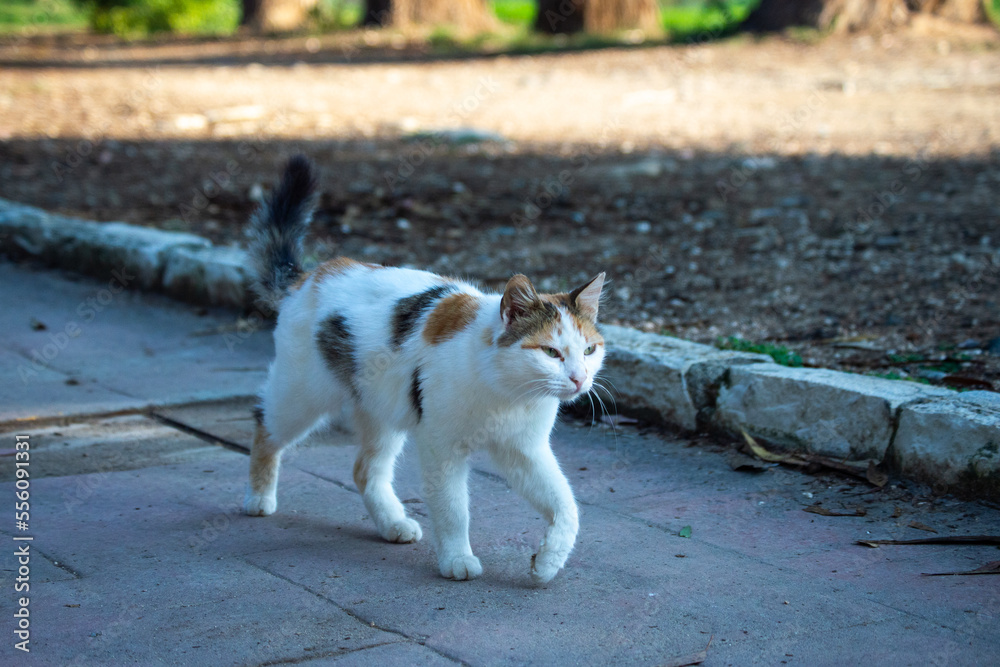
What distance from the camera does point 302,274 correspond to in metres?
3.91

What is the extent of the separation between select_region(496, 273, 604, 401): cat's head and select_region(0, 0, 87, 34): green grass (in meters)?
26.5

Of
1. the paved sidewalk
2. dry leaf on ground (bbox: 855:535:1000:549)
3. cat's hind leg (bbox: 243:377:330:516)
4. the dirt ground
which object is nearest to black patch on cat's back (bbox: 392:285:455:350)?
cat's hind leg (bbox: 243:377:330:516)

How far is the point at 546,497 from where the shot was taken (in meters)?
3.13

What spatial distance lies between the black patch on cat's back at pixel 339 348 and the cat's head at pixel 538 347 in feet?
2.05

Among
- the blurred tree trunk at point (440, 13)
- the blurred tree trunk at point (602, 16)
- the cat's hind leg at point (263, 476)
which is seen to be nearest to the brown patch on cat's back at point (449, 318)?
the cat's hind leg at point (263, 476)

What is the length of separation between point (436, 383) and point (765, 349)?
86.6 inches

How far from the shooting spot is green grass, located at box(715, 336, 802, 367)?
4.52 meters

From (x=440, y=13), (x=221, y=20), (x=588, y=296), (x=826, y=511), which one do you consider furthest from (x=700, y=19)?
(x=588, y=296)

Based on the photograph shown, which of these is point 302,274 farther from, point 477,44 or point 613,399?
point 477,44

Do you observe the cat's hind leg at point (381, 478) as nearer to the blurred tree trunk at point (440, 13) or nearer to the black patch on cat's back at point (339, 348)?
the black patch on cat's back at point (339, 348)

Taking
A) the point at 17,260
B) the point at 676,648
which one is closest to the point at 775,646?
the point at 676,648

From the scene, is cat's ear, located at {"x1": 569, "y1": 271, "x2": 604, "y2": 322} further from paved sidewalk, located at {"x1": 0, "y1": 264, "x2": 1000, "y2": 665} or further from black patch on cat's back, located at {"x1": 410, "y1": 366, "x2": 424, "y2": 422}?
paved sidewalk, located at {"x1": 0, "y1": 264, "x2": 1000, "y2": 665}

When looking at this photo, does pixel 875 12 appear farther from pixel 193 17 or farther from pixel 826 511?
pixel 193 17

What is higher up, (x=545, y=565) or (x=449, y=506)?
(x=449, y=506)
